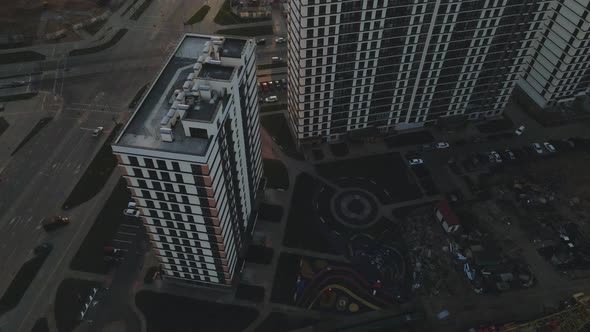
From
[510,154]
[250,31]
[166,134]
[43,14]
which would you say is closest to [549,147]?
[510,154]

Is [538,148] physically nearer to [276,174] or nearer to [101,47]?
[276,174]

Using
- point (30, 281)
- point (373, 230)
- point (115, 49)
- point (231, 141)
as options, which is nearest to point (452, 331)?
point (373, 230)

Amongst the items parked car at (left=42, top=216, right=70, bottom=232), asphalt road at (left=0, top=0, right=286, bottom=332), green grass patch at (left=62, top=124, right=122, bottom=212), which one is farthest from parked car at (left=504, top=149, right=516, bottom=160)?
parked car at (left=42, top=216, right=70, bottom=232)

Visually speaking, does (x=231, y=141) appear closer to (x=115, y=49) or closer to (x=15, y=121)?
(x=15, y=121)

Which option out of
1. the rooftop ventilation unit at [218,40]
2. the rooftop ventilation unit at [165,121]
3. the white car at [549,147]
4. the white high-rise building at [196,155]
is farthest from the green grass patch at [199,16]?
the white car at [549,147]

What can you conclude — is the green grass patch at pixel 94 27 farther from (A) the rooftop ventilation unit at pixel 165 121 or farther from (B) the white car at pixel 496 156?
(B) the white car at pixel 496 156

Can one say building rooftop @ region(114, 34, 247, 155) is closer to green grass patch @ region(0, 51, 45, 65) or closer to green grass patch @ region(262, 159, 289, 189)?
green grass patch @ region(262, 159, 289, 189)
